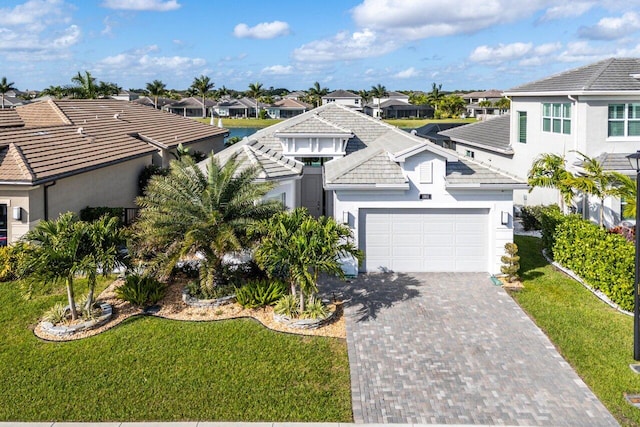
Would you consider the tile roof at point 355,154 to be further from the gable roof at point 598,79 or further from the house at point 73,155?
the gable roof at point 598,79

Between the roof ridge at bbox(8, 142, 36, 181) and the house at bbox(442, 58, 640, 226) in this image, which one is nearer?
the roof ridge at bbox(8, 142, 36, 181)

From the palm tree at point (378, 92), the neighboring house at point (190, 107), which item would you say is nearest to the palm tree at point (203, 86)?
the neighboring house at point (190, 107)

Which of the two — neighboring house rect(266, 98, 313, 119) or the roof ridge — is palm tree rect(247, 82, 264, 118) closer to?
neighboring house rect(266, 98, 313, 119)

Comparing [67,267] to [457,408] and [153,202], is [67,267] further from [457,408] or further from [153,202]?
[457,408]

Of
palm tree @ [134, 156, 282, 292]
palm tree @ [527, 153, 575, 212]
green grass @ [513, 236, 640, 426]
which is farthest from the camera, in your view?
palm tree @ [527, 153, 575, 212]

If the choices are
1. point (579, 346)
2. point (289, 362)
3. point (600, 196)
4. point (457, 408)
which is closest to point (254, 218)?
point (289, 362)

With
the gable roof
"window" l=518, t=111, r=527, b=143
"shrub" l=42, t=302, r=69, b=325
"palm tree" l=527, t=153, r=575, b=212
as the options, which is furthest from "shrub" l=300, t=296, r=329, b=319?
"window" l=518, t=111, r=527, b=143

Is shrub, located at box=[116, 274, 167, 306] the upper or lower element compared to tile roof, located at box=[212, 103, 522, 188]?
lower
